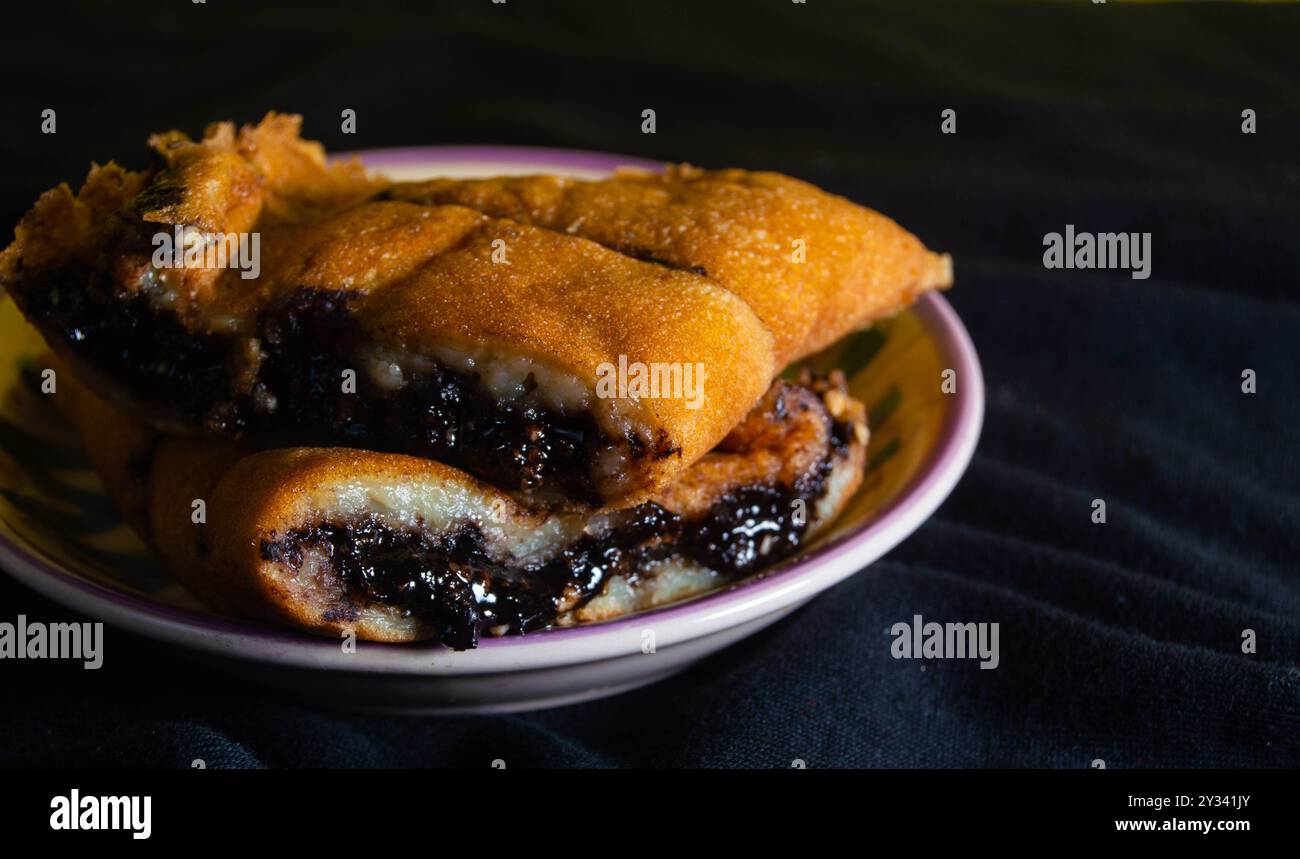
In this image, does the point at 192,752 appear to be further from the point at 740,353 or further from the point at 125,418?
the point at 740,353

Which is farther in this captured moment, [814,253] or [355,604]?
[814,253]

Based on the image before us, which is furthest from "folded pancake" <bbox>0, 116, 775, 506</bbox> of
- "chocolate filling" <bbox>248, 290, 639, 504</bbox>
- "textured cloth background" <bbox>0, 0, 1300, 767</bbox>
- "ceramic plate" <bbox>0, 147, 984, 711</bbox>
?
"textured cloth background" <bbox>0, 0, 1300, 767</bbox>

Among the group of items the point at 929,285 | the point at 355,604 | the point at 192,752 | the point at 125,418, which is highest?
the point at 929,285

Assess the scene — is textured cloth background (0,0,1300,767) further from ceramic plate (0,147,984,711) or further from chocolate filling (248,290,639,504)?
chocolate filling (248,290,639,504)

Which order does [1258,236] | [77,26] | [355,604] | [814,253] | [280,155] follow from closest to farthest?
[355,604]
[814,253]
[280,155]
[1258,236]
[77,26]

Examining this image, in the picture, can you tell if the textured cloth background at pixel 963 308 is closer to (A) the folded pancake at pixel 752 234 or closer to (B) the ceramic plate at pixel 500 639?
(B) the ceramic plate at pixel 500 639

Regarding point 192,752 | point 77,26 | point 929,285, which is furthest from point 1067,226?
point 77,26

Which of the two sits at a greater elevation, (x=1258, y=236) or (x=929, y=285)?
(x=1258, y=236)
